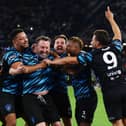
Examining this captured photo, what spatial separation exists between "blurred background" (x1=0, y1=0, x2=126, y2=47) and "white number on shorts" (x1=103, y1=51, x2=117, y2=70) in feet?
68.2

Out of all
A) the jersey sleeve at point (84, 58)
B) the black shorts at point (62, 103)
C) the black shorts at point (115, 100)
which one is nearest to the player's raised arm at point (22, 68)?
the jersey sleeve at point (84, 58)

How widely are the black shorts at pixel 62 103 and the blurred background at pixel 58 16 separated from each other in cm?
1963

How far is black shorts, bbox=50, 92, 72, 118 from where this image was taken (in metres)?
7.84

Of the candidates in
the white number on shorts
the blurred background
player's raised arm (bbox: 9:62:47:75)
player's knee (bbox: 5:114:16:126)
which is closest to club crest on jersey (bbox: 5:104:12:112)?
player's knee (bbox: 5:114:16:126)

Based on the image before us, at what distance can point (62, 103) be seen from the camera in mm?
7887

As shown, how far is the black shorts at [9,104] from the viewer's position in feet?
23.5

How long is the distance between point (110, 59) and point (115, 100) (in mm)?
631

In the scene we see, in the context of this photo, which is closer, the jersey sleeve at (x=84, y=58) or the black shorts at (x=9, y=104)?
the jersey sleeve at (x=84, y=58)

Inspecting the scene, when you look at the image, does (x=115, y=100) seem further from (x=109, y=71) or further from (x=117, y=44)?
(x=117, y=44)

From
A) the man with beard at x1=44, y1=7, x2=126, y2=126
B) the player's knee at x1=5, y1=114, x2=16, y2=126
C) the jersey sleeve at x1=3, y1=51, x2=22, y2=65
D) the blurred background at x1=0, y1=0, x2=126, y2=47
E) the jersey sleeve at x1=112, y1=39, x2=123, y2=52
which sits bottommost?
the player's knee at x1=5, y1=114, x2=16, y2=126

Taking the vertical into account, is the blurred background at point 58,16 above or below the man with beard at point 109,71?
above

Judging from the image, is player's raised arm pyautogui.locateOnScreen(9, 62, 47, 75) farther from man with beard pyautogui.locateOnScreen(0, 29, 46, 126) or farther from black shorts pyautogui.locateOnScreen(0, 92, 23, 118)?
black shorts pyautogui.locateOnScreen(0, 92, 23, 118)

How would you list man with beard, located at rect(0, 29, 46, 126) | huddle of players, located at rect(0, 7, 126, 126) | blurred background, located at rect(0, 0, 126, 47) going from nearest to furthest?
1. huddle of players, located at rect(0, 7, 126, 126)
2. man with beard, located at rect(0, 29, 46, 126)
3. blurred background, located at rect(0, 0, 126, 47)

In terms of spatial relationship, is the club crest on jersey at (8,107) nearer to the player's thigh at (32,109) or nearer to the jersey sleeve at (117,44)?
the player's thigh at (32,109)
